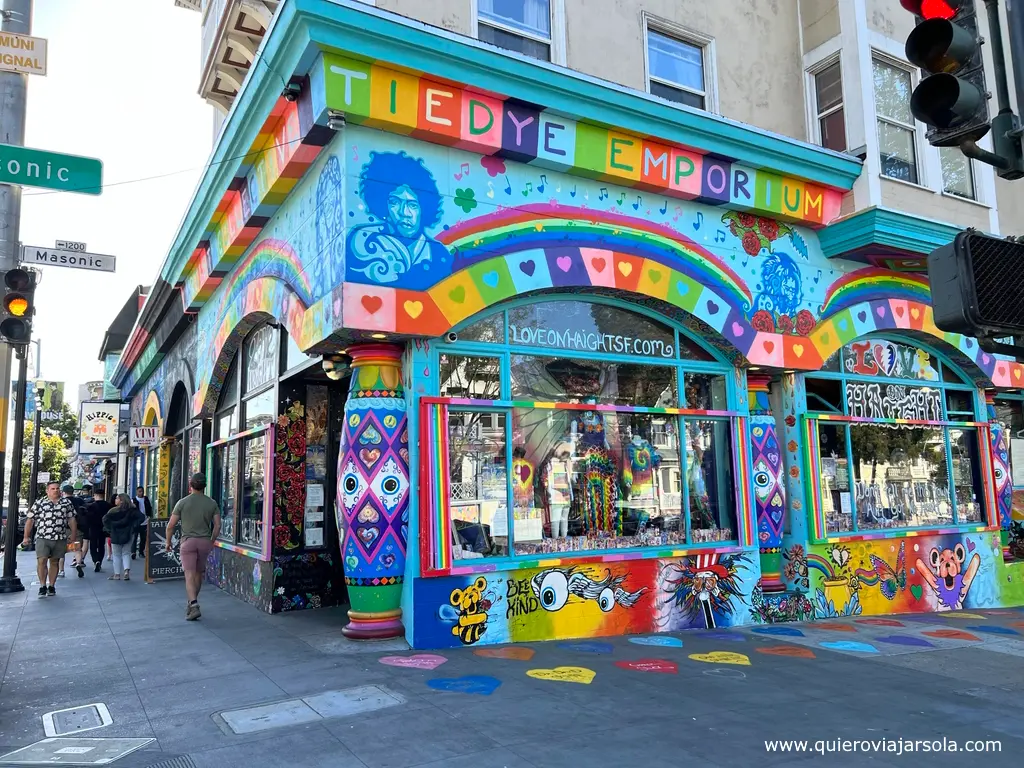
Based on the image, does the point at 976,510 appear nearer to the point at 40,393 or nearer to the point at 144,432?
the point at 144,432

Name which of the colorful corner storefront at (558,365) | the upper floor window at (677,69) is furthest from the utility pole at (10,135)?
the upper floor window at (677,69)

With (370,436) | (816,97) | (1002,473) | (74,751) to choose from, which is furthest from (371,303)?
(1002,473)

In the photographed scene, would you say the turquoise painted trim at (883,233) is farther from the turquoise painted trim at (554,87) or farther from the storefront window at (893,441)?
the storefront window at (893,441)

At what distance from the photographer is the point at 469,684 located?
6621mm

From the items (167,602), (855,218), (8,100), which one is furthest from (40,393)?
(855,218)

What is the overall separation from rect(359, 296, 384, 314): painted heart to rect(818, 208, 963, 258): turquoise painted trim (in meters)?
7.04

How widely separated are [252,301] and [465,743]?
7636 mm

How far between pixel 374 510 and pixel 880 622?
280 inches

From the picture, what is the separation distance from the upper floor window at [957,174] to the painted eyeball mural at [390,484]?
32.3 feet

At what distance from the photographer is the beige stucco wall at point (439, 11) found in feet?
28.9

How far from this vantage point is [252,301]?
11117 millimetres

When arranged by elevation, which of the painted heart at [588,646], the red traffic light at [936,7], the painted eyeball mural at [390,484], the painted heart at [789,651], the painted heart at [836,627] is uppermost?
the red traffic light at [936,7]

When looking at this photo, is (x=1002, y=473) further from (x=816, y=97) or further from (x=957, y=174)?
(x=816, y=97)

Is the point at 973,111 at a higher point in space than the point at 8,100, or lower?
lower
